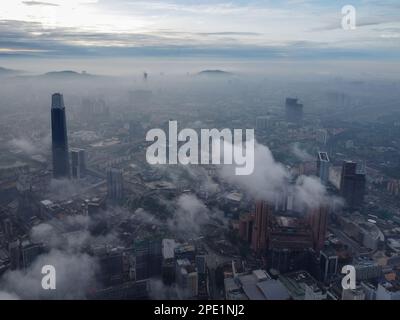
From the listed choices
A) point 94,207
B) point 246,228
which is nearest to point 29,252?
point 94,207

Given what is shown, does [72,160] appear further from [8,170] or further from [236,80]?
[236,80]

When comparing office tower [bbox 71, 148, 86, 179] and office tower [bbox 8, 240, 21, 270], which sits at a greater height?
office tower [bbox 71, 148, 86, 179]

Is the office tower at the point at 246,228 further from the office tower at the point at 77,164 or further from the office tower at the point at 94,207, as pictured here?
the office tower at the point at 77,164

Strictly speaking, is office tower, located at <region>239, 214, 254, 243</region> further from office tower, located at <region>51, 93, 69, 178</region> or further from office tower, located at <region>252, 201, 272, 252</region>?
office tower, located at <region>51, 93, 69, 178</region>

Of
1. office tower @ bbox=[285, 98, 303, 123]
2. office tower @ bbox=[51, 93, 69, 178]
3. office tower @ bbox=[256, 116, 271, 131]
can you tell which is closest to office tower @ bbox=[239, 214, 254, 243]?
office tower @ bbox=[51, 93, 69, 178]

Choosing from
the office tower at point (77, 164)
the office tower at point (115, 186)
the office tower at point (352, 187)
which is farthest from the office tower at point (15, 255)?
the office tower at point (352, 187)

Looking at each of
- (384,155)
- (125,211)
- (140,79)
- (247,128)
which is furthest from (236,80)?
(125,211)

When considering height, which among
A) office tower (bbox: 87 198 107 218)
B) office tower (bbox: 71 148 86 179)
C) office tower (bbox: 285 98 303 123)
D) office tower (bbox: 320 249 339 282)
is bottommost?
office tower (bbox: 320 249 339 282)
